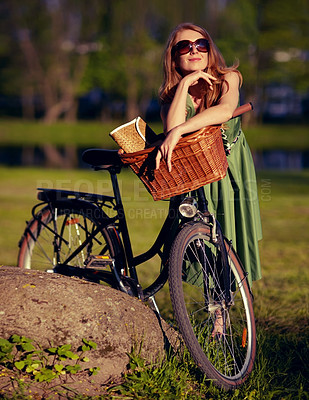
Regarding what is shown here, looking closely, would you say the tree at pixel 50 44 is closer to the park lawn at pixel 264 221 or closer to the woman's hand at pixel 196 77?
the park lawn at pixel 264 221

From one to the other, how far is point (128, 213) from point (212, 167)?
694 cm

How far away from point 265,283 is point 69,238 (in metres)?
2.44

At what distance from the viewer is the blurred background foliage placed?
47.6 meters

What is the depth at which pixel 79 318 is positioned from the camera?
3270 millimetres

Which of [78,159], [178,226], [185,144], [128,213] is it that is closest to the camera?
[185,144]

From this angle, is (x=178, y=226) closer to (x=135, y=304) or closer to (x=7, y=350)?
(x=135, y=304)

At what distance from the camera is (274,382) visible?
11.7ft

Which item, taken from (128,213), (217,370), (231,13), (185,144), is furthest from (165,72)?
(231,13)

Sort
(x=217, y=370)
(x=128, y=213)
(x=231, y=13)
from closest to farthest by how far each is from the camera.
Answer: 1. (x=217, y=370)
2. (x=128, y=213)
3. (x=231, y=13)

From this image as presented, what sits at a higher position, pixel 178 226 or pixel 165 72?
pixel 165 72

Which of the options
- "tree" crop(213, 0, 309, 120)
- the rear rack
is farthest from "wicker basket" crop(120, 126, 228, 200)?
"tree" crop(213, 0, 309, 120)

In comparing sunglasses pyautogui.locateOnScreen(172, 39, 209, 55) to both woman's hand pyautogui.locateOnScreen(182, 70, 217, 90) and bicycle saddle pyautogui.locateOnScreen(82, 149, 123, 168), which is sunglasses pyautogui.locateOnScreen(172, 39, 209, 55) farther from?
bicycle saddle pyautogui.locateOnScreen(82, 149, 123, 168)

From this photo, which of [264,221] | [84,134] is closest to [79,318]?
[264,221]

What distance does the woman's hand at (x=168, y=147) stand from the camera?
120 inches
